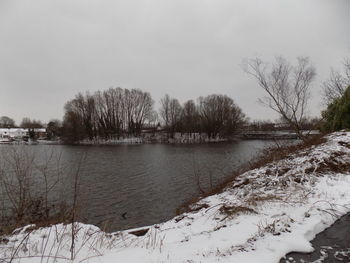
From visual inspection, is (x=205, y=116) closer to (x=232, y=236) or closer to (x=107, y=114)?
(x=107, y=114)

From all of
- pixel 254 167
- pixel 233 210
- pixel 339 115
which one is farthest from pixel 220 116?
pixel 233 210

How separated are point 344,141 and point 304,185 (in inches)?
189

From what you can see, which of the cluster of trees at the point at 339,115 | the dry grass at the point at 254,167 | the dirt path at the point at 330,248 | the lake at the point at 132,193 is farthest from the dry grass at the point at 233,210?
the cluster of trees at the point at 339,115

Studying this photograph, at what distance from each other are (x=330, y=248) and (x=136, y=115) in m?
70.0

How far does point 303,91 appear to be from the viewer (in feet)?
43.7

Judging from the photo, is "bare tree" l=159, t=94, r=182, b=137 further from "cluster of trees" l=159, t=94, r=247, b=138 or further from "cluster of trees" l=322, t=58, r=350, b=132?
"cluster of trees" l=322, t=58, r=350, b=132

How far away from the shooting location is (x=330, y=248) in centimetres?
266

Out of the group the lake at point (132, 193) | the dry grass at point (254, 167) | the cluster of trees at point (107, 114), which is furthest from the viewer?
the cluster of trees at point (107, 114)

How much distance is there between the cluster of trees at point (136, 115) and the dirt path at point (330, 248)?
61902 mm

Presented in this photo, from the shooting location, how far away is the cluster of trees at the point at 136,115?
6212cm

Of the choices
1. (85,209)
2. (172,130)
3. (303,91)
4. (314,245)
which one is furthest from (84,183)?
(172,130)

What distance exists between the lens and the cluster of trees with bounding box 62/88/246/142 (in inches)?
2446

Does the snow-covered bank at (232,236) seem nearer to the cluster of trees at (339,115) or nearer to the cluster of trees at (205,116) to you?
the cluster of trees at (339,115)

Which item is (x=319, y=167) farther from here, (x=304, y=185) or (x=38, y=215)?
(x=38, y=215)
